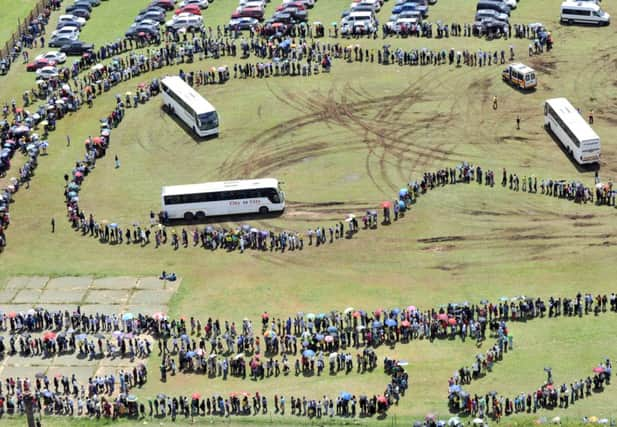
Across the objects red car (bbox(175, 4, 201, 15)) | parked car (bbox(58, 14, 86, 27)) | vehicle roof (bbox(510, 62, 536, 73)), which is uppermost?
vehicle roof (bbox(510, 62, 536, 73))

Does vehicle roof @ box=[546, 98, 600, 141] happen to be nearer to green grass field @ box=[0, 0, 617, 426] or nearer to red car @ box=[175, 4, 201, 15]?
green grass field @ box=[0, 0, 617, 426]

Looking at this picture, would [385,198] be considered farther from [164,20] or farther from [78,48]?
[164,20]

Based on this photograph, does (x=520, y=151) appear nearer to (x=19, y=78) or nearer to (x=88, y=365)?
(x=88, y=365)

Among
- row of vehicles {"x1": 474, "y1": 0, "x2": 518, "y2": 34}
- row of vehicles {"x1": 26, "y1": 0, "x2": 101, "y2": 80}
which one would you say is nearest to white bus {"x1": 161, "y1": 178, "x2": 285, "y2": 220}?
row of vehicles {"x1": 26, "y1": 0, "x2": 101, "y2": 80}

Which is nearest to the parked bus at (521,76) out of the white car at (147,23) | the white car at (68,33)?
the white car at (147,23)

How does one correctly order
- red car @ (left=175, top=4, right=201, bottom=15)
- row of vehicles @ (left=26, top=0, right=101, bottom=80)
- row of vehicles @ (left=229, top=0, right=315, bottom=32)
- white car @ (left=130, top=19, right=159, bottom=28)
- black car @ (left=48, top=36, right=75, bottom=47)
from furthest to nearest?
1. red car @ (left=175, top=4, right=201, bottom=15)
2. white car @ (left=130, top=19, right=159, bottom=28)
3. black car @ (left=48, top=36, right=75, bottom=47)
4. row of vehicles @ (left=229, top=0, right=315, bottom=32)
5. row of vehicles @ (left=26, top=0, right=101, bottom=80)

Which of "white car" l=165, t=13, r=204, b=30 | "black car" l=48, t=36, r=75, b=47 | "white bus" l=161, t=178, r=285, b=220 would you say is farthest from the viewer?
"white car" l=165, t=13, r=204, b=30

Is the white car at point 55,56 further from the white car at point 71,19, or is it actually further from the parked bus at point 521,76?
the parked bus at point 521,76
